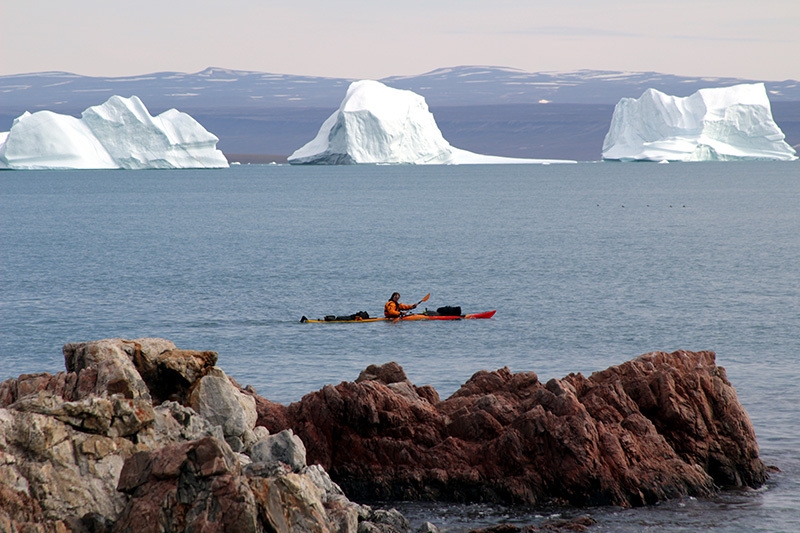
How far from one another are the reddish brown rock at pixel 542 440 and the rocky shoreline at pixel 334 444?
0.06ft

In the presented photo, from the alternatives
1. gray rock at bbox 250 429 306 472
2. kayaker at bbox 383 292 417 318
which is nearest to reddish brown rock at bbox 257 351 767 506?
gray rock at bbox 250 429 306 472

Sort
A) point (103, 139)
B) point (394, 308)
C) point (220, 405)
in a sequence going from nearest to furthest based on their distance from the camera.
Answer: point (220, 405) → point (394, 308) → point (103, 139)

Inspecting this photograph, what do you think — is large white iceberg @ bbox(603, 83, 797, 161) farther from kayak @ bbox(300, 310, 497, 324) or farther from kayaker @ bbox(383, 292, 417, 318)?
kayaker @ bbox(383, 292, 417, 318)

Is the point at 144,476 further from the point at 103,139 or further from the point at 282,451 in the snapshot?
the point at 103,139

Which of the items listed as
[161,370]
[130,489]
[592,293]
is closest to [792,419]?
[161,370]

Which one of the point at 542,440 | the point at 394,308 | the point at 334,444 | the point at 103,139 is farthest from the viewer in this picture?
the point at 103,139

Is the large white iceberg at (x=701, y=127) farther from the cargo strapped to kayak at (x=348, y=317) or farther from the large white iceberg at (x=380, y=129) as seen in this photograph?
the cargo strapped to kayak at (x=348, y=317)

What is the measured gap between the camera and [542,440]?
12.3 m

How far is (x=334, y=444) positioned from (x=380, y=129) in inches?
4310

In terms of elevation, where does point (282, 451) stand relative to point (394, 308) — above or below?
above

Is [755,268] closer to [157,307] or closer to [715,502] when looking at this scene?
[157,307]

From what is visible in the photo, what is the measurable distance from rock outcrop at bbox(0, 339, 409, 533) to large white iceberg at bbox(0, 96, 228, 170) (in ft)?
324

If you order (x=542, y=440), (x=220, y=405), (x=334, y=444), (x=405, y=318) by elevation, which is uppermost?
(x=220, y=405)

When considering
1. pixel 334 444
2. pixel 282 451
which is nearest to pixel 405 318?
pixel 334 444
